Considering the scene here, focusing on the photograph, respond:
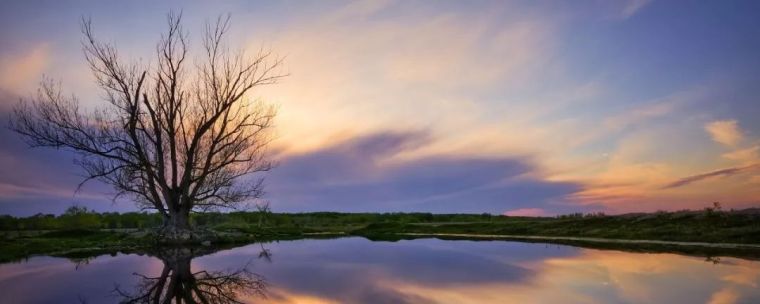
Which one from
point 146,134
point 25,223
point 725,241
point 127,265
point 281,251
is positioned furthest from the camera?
point 25,223

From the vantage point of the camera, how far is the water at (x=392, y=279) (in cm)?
1332

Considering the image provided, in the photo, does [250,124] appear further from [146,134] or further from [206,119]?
[146,134]

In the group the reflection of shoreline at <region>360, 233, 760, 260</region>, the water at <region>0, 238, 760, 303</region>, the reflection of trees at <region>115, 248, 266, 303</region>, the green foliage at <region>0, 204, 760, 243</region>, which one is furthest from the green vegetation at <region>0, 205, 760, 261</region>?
the reflection of trees at <region>115, 248, 266, 303</region>

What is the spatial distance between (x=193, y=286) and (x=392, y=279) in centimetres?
591

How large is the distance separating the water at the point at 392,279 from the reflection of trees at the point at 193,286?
0.03 meters

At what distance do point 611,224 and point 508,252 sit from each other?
564 inches

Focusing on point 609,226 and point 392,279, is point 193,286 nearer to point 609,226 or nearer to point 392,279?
point 392,279

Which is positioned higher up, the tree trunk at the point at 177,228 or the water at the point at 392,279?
the tree trunk at the point at 177,228

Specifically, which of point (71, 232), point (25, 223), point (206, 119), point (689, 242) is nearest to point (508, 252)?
point (689, 242)

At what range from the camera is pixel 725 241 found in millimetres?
26141

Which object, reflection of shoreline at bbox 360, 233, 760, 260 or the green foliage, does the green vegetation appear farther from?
→ reflection of shoreline at bbox 360, 233, 760, 260

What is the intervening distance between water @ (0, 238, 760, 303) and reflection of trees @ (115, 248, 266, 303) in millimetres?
31

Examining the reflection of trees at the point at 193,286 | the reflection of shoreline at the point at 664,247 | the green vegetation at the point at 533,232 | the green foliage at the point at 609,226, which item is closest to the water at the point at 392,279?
the reflection of trees at the point at 193,286

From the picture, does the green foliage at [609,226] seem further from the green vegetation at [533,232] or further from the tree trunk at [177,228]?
the tree trunk at [177,228]
